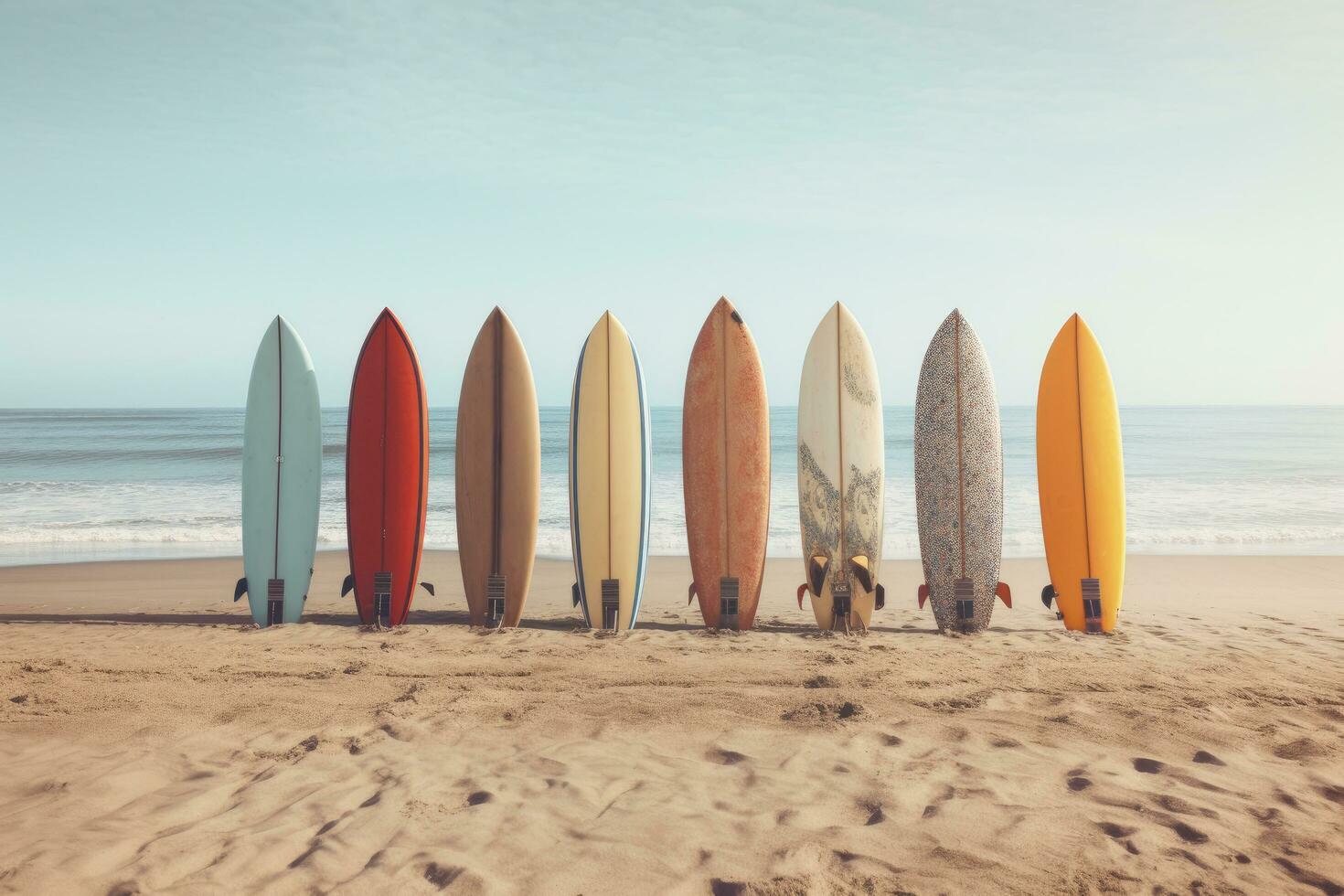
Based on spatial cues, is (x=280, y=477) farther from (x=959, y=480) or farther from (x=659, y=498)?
(x=659, y=498)

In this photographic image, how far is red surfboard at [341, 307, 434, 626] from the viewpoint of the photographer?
15.9ft

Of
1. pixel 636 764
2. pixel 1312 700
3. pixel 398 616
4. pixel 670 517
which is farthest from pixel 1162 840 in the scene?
pixel 670 517

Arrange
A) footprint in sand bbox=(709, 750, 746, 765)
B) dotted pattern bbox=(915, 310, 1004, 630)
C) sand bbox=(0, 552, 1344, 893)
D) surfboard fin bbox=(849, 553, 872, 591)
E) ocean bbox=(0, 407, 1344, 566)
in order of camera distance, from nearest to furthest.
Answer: sand bbox=(0, 552, 1344, 893) → footprint in sand bbox=(709, 750, 746, 765) → surfboard fin bbox=(849, 553, 872, 591) → dotted pattern bbox=(915, 310, 1004, 630) → ocean bbox=(0, 407, 1344, 566)

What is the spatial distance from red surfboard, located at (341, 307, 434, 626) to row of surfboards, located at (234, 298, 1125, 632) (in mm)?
11

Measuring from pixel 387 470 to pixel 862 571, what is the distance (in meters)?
2.82

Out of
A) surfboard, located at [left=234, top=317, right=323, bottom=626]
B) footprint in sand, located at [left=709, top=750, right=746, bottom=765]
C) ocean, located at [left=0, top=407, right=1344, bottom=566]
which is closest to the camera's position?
footprint in sand, located at [left=709, top=750, right=746, bottom=765]

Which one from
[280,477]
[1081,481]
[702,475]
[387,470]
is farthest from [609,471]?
[1081,481]

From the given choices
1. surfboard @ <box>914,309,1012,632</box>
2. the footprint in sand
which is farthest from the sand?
surfboard @ <box>914,309,1012,632</box>

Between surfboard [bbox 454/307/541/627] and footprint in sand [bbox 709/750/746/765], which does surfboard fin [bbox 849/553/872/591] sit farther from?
footprint in sand [bbox 709/750/746/765]

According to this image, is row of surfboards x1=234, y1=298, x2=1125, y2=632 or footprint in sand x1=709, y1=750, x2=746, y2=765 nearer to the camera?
footprint in sand x1=709, y1=750, x2=746, y2=765

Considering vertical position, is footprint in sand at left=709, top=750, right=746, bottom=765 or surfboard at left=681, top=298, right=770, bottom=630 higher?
surfboard at left=681, top=298, right=770, bottom=630

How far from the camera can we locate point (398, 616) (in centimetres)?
482

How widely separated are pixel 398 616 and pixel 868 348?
3.19 m

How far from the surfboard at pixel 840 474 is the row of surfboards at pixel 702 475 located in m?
0.01
